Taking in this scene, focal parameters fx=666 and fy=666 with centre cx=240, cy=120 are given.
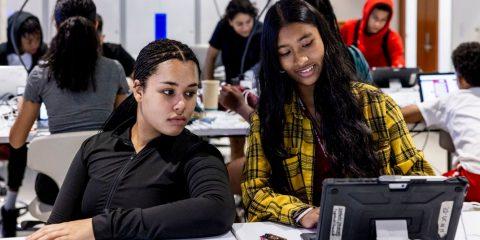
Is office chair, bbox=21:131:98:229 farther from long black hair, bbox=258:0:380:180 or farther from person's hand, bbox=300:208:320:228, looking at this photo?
person's hand, bbox=300:208:320:228

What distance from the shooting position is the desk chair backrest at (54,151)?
2.33m

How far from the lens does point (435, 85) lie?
3.82 metres

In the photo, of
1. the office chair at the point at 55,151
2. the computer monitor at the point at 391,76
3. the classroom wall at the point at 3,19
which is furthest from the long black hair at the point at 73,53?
the classroom wall at the point at 3,19

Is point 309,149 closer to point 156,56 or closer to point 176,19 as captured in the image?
point 156,56

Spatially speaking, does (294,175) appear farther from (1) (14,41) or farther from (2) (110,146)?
(1) (14,41)

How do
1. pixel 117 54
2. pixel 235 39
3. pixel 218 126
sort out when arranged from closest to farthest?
pixel 218 126 → pixel 117 54 → pixel 235 39

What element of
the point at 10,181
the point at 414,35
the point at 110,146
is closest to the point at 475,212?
the point at 110,146

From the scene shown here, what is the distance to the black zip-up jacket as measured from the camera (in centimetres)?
149

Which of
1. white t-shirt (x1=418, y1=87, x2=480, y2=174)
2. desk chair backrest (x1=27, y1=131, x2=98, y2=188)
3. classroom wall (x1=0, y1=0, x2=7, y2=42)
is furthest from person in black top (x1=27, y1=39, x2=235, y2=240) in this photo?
classroom wall (x1=0, y1=0, x2=7, y2=42)

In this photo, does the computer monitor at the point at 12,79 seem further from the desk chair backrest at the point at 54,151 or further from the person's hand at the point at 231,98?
the person's hand at the point at 231,98

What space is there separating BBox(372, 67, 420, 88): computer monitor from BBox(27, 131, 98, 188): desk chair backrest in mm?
2435

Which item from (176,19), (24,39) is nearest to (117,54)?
(24,39)

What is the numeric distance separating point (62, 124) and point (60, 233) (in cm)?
143

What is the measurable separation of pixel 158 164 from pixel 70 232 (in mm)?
293
